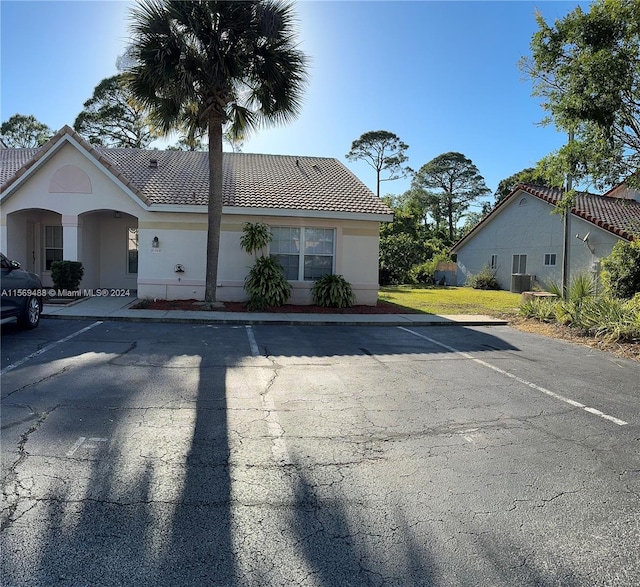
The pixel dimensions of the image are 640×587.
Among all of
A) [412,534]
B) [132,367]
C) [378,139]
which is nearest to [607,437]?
[412,534]

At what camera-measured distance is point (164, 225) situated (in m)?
14.3

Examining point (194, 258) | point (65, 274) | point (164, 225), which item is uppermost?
point (164, 225)

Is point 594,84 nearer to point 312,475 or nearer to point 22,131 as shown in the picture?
point 312,475

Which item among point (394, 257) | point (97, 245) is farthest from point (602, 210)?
point (97, 245)

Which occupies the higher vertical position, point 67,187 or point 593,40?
point 593,40

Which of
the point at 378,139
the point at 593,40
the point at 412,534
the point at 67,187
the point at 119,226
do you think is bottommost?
the point at 412,534

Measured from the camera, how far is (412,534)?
2.79 metres

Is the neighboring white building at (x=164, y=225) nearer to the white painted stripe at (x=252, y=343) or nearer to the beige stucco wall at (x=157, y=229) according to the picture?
the beige stucco wall at (x=157, y=229)

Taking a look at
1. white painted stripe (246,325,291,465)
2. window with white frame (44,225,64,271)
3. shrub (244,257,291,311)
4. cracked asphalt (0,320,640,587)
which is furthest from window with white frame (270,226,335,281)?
white painted stripe (246,325,291,465)

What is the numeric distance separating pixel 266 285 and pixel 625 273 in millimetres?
10446

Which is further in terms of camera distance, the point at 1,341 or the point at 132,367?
the point at 1,341

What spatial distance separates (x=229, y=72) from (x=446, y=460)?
11.1m

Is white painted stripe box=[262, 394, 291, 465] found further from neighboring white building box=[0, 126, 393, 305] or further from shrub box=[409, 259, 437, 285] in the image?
shrub box=[409, 259, 437, 285]

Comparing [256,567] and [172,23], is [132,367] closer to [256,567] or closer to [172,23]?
[256,567]
